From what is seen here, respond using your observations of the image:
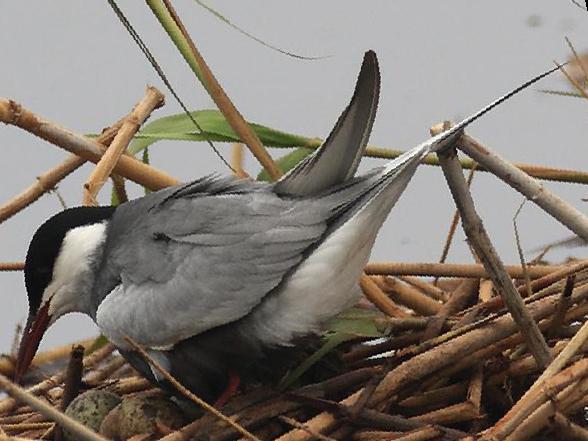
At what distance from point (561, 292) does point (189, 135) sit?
419 mm

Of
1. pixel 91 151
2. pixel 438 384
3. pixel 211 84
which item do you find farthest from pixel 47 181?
pixel 438 384

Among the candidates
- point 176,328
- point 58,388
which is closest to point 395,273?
point 176,328

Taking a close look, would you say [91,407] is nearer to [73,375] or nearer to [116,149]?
[73,375]

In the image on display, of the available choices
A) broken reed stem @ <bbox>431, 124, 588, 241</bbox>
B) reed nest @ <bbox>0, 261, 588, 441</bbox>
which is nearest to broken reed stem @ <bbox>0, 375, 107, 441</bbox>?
reed nest @ <bbox>0, 261, 588, 441</bbox>

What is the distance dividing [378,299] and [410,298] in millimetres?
66

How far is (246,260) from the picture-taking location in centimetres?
112

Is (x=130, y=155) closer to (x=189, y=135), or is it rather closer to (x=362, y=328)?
(x=189, y=135)

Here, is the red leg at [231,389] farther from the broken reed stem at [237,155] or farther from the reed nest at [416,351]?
the broken reed stem at [237,155]

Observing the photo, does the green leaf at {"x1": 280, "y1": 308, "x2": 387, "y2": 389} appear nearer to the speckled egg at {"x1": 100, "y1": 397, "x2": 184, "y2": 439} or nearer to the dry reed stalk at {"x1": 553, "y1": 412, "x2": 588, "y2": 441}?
the speckled egg at {"x1": 100, "y1": 397, "x2": 184, "y2": 439}

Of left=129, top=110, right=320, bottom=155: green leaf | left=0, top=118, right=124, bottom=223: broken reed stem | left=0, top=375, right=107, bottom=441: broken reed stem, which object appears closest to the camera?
left=0, top=375, right=107, bottom=441: broken reed stem

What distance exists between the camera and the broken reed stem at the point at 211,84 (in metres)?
1.17

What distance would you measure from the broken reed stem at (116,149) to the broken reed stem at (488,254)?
44 centimetres

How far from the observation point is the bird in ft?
3.60

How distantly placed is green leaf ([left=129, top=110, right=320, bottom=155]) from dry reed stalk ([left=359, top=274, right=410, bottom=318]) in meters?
0.16
